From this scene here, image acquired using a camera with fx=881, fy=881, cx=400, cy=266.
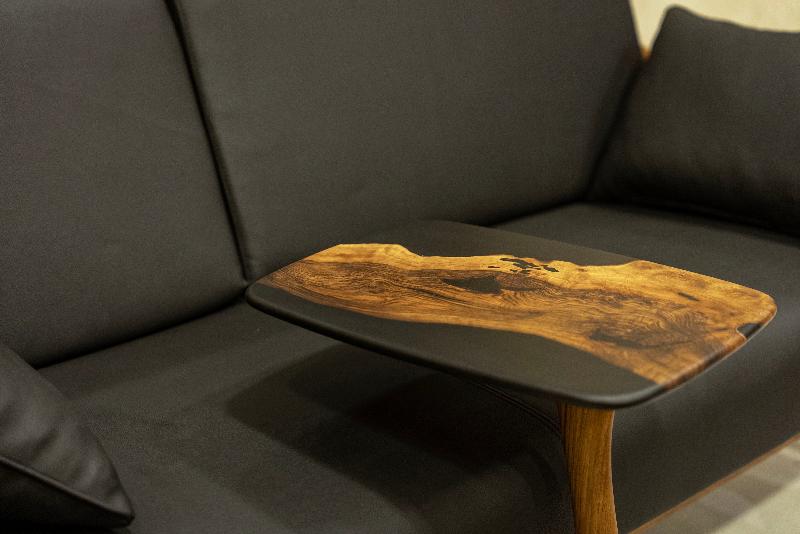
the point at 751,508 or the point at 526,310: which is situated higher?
the point at 526,310

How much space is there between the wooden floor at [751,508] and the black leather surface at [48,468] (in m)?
1.00

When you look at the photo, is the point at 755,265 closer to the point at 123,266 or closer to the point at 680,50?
the point at 680,50

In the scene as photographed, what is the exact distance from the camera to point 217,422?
41.9 inches

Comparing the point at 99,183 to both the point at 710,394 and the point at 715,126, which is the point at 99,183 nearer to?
the point at 710,394

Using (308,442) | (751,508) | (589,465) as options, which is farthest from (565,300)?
(751,508)

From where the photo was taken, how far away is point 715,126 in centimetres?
165

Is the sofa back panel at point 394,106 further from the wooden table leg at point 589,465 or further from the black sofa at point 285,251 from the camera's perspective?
the wooden table leg at point 589,465

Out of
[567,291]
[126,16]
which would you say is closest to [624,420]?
[567,291]

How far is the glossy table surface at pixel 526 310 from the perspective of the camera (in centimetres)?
79

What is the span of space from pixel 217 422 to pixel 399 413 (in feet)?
0.72

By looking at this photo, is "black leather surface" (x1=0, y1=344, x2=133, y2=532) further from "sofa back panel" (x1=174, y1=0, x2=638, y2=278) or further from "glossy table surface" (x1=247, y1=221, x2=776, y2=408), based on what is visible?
"sofa back panel" (x1=174, y1=0, x2=638, y2=278)

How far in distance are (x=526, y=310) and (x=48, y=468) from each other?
1.59 ft

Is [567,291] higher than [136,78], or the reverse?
[136,78]

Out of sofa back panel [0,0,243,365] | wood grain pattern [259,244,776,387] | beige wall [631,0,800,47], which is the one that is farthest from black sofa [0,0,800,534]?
beige wall [631,0,800,47]
